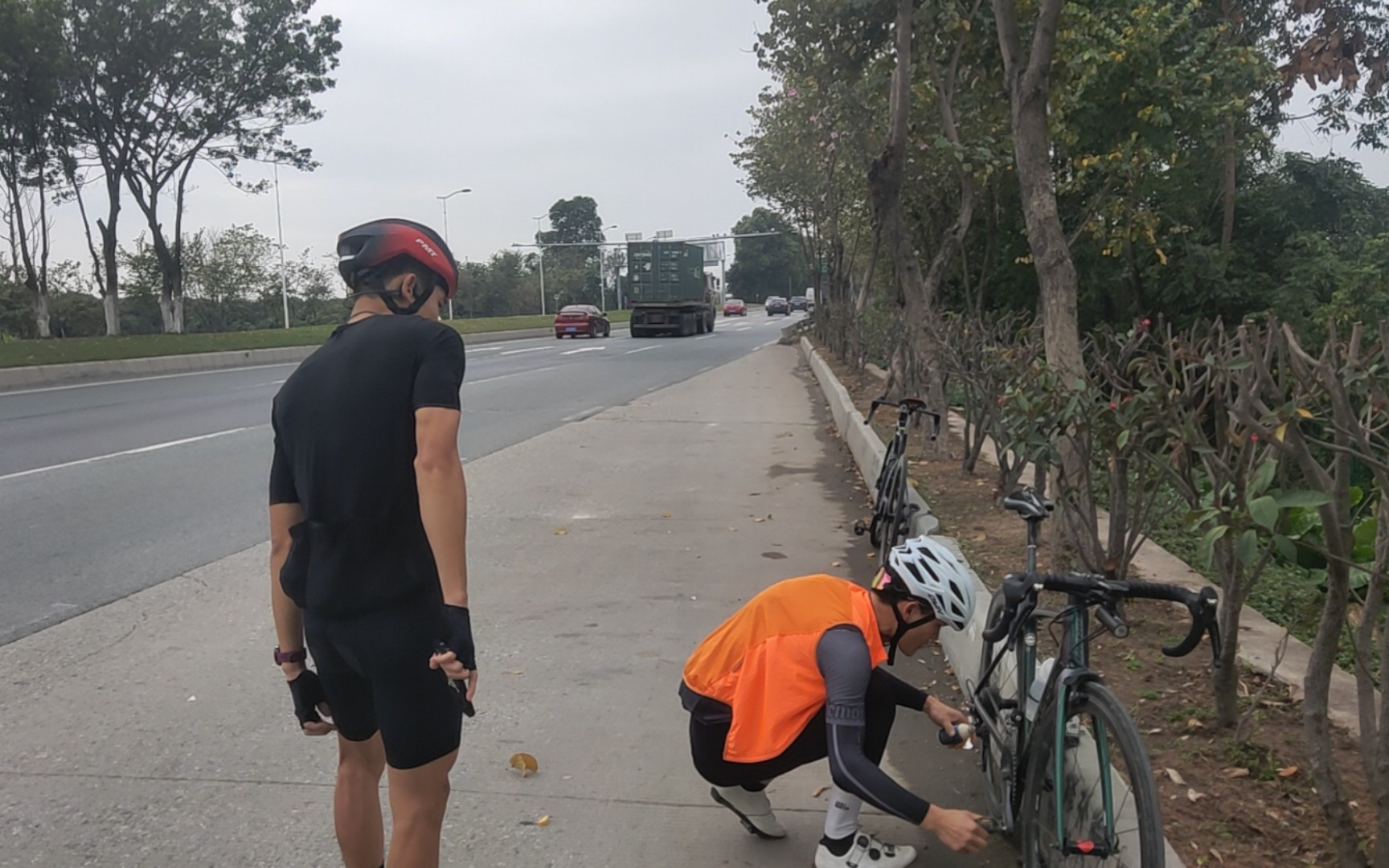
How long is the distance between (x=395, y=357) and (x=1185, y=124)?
1483 cm

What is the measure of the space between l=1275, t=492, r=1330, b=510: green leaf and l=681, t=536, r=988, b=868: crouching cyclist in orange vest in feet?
2.59

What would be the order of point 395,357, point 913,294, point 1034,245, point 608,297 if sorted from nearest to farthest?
point 395,357 < point 1034,245 < point 913,294 < point 608,297

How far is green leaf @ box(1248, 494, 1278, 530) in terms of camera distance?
7.72 ft

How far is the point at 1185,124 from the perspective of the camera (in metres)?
14.8

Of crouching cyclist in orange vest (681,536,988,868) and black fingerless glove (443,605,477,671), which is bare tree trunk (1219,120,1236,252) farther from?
black fingerless glove (443,605,477,671)

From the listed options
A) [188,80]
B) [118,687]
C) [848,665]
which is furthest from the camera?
[188,80]

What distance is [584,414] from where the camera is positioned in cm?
1527

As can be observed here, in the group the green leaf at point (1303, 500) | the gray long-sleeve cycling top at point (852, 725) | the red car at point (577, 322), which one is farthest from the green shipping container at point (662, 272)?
the green leaf at point (1303, 500)

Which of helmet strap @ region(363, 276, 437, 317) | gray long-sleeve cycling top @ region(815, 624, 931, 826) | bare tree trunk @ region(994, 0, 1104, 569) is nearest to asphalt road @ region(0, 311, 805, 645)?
helmet strap @ region(363, 276, 437, 317)

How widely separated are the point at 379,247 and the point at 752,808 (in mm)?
2047

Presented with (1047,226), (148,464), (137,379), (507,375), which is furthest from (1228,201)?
(137,379)

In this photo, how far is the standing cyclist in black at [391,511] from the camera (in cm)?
239

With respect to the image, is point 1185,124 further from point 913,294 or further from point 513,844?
point 513,844

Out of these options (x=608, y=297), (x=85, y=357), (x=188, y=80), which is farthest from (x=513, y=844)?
(x=608, y=297)
